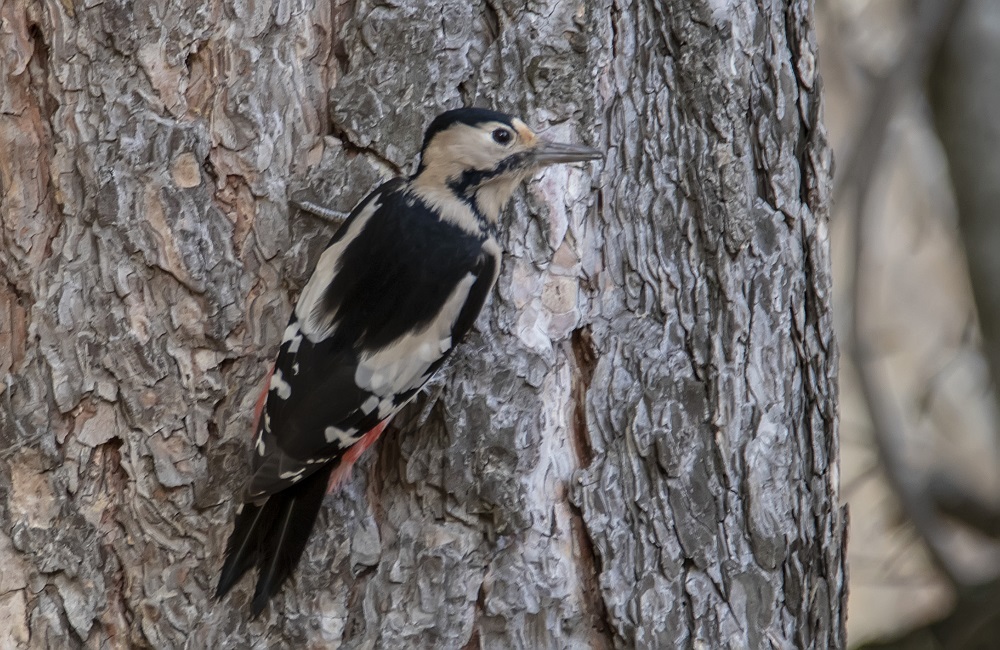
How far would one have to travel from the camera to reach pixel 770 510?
77.5 inches

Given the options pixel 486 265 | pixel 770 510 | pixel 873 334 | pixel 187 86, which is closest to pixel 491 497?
pixel 486 265

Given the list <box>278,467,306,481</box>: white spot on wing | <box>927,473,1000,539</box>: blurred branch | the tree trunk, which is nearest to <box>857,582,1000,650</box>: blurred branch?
<box>927,473,1000,539</box>: blurred branch

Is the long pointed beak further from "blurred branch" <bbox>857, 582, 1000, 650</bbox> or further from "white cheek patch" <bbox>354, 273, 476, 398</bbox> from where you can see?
"blurred branch" <bbox>857, 582, 1000, 650</bbox>

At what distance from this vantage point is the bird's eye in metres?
1.86

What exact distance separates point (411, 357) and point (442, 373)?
0.09 meters

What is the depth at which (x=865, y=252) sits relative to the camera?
11.3 feet

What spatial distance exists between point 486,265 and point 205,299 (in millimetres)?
513

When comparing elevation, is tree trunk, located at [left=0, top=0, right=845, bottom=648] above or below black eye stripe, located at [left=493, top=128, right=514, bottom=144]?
below

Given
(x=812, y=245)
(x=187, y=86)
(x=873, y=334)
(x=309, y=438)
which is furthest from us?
(x=873, y=334)

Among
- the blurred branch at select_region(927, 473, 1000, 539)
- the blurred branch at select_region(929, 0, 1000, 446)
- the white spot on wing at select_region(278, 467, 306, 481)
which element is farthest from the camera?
the blurred branch at select_region(927, 473, 1000, 539)

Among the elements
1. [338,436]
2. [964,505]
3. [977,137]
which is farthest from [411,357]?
[964,505]

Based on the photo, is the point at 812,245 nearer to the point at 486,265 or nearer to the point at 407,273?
the point at 486,265

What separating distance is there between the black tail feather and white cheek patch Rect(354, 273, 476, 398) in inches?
7.2

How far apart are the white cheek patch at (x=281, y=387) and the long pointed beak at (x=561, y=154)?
0.58 metres
